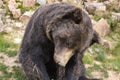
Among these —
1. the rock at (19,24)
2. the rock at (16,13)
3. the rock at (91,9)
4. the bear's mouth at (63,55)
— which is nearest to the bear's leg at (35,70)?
the bear's mouth at (63,55)

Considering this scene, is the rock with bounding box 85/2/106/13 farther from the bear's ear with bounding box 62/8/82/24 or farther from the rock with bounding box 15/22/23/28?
the bear's ear with bounding box 62/8/82/24

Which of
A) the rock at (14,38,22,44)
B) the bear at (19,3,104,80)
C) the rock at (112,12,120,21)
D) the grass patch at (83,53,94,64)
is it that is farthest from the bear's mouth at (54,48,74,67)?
the rock at (112,12,120,21)

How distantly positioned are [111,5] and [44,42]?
18.8 feet

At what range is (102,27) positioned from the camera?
33.0 ft

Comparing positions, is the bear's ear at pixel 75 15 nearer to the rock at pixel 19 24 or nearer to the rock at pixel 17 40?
the rock at pixel 17 40

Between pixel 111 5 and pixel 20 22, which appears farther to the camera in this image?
pixel 111 5

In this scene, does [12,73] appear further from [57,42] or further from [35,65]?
[57,42]

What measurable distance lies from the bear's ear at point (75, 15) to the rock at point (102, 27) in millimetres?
4101

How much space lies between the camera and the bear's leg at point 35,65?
6668mm

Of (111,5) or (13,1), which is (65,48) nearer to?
(13,1)

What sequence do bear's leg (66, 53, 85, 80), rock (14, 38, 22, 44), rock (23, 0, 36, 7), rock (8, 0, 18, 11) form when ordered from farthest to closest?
rock (23, 0, 36, 7)
rock (8, 0, 18, 11)
rock (14, 38, 22, 44)
bear's leg (66, 53, 85, 80)

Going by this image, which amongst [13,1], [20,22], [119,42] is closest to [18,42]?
[20,22]

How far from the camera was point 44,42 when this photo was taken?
647 cm

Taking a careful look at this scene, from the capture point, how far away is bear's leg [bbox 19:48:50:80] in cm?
667
